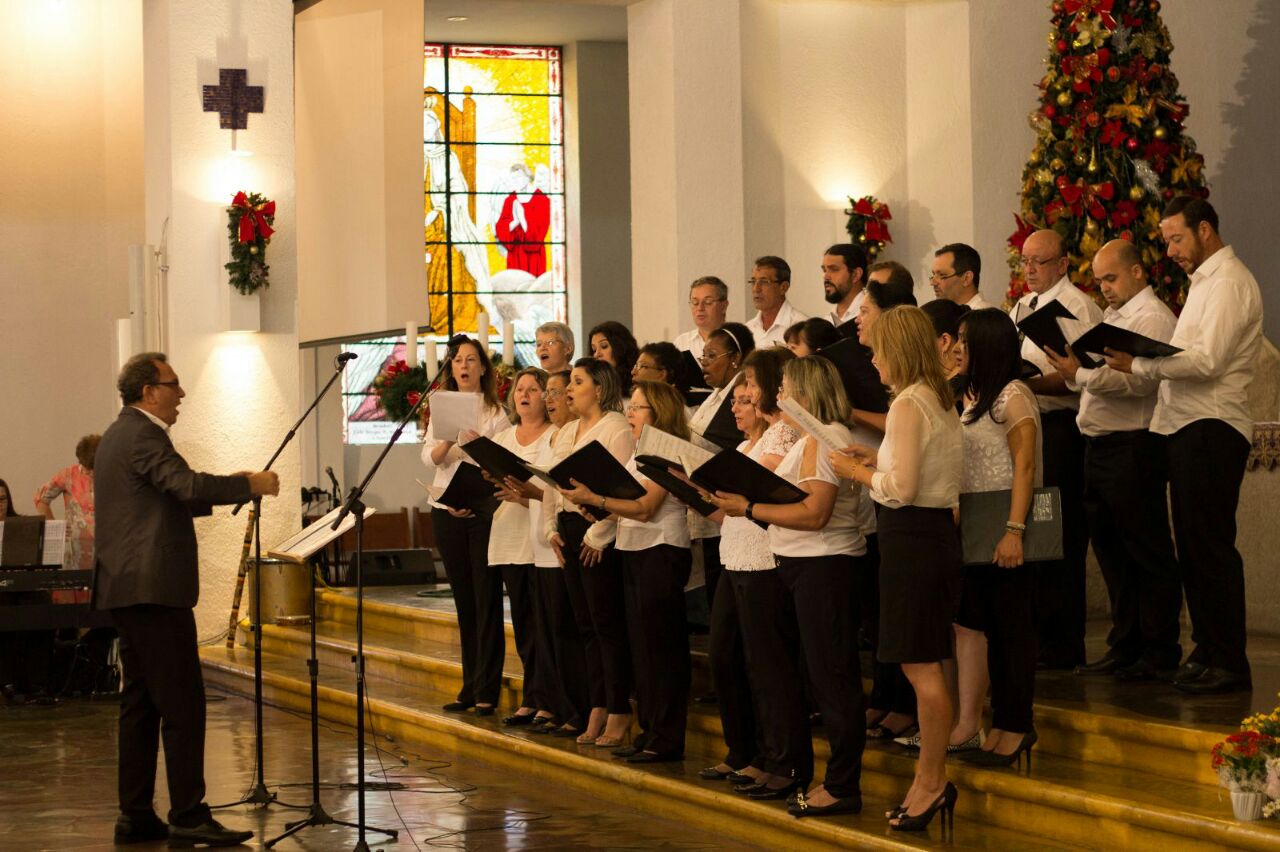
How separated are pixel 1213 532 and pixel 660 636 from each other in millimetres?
1823

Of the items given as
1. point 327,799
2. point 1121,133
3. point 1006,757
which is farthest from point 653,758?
point 1121,133

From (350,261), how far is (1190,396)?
6.39m

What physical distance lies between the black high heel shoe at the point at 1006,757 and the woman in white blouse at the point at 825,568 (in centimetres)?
32

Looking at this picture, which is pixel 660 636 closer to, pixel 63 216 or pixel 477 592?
pixel 477 592

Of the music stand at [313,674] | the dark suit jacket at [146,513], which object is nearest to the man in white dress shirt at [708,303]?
the music stand at [313,674]

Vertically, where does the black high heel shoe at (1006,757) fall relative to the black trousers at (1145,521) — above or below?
below

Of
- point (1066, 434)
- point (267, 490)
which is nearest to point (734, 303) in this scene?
point (1066, 434)

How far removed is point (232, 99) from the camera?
392 inches

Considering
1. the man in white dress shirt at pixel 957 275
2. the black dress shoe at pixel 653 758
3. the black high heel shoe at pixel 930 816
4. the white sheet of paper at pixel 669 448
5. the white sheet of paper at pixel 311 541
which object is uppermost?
the man in white dress shirt at pixel 957 275

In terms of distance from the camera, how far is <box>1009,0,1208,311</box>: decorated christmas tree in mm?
7402

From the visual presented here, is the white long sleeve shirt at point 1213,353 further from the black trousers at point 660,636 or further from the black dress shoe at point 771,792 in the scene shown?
the black trousers at point 660,636

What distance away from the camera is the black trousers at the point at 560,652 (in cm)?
625

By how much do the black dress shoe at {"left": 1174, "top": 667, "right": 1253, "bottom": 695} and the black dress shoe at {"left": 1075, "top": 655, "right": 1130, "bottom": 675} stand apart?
1.65 feet

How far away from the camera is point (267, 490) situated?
17.4ft
